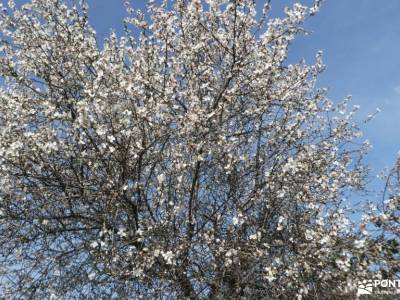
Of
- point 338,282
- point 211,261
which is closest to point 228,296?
point 211,261

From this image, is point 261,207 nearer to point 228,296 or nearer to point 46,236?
point 228,296

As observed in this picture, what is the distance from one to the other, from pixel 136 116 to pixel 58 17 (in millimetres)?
3248

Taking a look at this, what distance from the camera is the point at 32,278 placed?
723cm

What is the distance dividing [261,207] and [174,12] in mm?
3665

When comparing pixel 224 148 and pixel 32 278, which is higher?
pixel 224 148

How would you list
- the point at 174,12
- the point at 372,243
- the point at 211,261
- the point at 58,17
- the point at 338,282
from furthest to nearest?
1. the point at 58,17
2. the point at 174,12
3. the point at 211,261
4. the point at 338,282
5. the point at 372,243

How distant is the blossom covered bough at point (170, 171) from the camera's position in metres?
6.26

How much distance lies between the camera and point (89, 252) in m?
6.72

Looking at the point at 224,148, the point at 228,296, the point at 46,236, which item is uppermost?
the point at 224,148

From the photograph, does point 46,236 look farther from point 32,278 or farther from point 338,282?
point 338,282

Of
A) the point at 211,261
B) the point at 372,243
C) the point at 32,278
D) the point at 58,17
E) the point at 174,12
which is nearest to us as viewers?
the point at 372,243

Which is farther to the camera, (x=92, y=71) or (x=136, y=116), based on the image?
(x=92, y=71)

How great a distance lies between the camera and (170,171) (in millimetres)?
6945

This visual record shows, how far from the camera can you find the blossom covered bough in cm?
626
